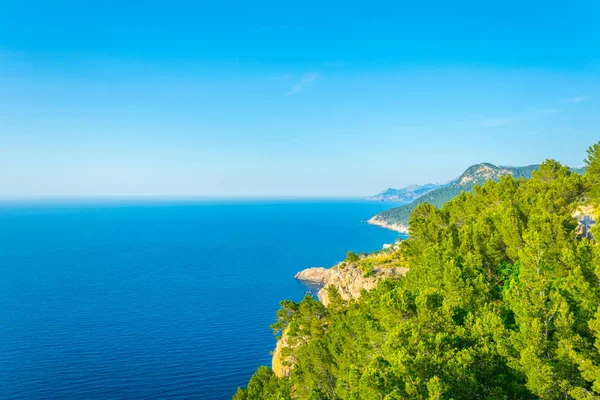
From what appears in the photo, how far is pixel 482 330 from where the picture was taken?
2330 cm

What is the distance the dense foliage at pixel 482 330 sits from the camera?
65.2 ft

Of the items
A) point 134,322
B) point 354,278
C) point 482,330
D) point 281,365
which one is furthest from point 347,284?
point 134,322

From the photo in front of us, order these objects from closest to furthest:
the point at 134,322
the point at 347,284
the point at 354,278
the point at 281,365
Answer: the point at 281,365, the point at 354,278, the point at 347,284, the point at 134,322

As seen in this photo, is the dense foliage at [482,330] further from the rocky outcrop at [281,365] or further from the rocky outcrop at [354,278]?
the rocky outcrop at [354,278]

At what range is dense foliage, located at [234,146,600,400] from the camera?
19875 mm

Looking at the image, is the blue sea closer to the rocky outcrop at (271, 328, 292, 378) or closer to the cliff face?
the rocky outcrop at (271, 328, 292, 378)

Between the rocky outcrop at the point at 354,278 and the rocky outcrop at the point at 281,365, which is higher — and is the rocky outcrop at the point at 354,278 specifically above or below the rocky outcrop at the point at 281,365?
above

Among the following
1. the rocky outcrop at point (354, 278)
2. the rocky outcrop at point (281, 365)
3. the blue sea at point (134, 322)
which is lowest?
the blue sea at point (134, 322)

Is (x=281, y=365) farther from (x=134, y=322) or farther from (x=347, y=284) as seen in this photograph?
(x=134, y=322)

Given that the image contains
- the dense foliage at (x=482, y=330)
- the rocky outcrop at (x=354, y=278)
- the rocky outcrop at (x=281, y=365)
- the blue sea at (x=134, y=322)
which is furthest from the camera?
the blue sea at (x=134, y=322)

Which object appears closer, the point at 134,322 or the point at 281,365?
the point at 281,365

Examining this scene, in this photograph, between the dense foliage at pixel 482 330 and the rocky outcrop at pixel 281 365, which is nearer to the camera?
the dense foliage at pixel 482 330

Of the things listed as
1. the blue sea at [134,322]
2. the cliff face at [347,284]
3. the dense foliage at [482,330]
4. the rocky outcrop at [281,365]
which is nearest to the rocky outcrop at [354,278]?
the cliff face at [347,284]

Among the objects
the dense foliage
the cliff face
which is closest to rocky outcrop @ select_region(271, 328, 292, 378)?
the cliff face
